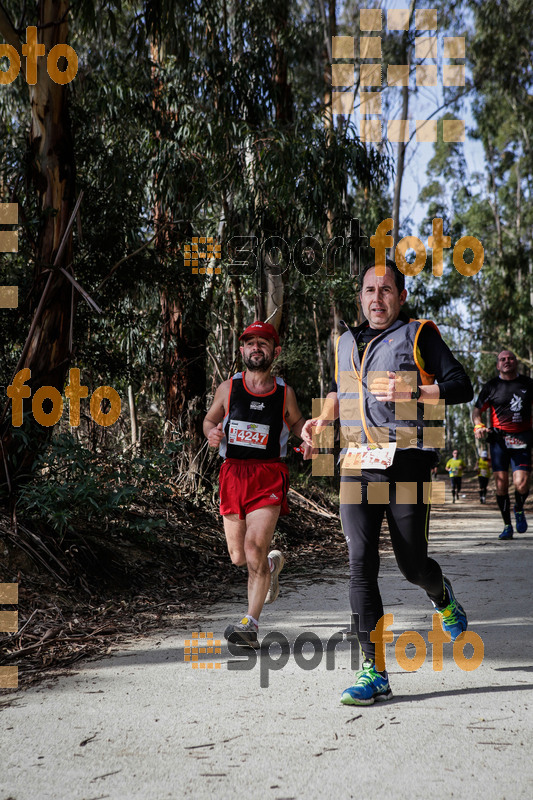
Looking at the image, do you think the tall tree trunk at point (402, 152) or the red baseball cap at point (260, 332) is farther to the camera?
the tall tree trunk at point (402, 152)

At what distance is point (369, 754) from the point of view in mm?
2814

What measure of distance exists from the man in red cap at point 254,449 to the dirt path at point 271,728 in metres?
0.57

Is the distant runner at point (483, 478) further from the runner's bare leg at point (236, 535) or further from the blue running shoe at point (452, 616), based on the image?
the blue running shoe at point (452, 616)

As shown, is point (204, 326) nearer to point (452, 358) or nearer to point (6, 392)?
point (6, 392)

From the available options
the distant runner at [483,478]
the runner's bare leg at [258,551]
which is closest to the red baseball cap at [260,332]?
the runner's bare leg at [258,551]

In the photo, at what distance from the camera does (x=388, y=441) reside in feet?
11.8

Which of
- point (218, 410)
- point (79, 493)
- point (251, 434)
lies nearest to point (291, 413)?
point (251, 434)

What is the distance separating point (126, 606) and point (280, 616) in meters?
1.08

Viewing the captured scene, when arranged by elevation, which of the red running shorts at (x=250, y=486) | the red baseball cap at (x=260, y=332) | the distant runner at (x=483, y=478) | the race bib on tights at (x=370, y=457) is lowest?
the distant runner at (x=483, y=478)

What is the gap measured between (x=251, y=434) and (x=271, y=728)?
1.86m

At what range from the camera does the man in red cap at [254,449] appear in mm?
4488

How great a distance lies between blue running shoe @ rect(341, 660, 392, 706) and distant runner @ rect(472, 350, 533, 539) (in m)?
5.74

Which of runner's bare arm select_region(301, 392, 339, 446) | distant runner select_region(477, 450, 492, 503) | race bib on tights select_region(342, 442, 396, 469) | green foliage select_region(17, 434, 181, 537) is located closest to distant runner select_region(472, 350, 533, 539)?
green foliage select_region(17, 434, 181, 537)

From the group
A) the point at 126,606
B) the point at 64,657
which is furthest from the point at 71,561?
the point at 64,657
